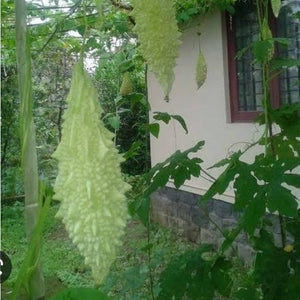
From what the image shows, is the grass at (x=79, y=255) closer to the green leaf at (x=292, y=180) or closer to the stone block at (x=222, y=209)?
the stone block at (x=222, y=209)

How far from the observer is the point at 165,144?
18.4 ft

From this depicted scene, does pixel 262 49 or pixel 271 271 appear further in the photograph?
pixel 262 49

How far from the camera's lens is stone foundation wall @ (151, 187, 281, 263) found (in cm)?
458

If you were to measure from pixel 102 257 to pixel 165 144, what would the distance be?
16.7 feet

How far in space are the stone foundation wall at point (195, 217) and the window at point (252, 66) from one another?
97 cm

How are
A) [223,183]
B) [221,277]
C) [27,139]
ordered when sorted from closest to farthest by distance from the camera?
[27,139], [223,183], [221,277]

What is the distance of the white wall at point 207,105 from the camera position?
4.46 m

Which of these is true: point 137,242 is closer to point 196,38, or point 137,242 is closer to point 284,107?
point 196,38

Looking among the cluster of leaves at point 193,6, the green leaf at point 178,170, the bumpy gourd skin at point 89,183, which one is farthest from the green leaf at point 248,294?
the cluster of leaves at point 193,6

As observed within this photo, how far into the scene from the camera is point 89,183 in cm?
54

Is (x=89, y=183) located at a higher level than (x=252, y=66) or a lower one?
lower

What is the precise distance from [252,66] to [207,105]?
2.75ft

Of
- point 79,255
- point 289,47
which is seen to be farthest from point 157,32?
point 79,255

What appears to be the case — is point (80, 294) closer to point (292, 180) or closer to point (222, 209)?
point (292, 180)
